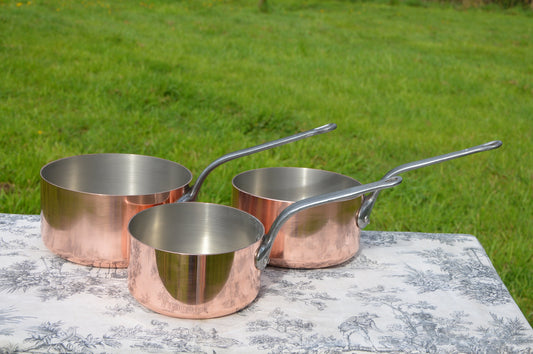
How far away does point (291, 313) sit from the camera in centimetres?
96

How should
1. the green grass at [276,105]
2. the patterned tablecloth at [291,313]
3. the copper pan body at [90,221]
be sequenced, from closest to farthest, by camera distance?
the patterned tablecloth at [291,313] < the copper pan body at [90,221] < the green grass at [276,105]

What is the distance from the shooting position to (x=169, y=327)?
895mm

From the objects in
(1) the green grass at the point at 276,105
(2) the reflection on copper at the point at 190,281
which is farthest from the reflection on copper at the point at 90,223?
(1) the green grass at the point at 276,105

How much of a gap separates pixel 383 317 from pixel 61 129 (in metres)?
2.69

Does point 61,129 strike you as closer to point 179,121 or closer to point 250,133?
point 179,121

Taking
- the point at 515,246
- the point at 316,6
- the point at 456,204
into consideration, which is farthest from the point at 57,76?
the point at 316,6

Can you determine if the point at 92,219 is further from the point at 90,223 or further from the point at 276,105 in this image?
the point at 276,105

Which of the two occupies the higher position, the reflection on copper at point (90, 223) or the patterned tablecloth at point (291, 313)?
the reflection on copper at point (90, 223)

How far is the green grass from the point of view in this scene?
277 cm

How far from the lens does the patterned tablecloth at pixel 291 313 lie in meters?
0.86

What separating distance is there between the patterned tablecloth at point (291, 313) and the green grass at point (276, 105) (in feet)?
3.89

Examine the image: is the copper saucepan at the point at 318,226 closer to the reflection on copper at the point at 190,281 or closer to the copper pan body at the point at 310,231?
the copper pan body at the point at 310,231

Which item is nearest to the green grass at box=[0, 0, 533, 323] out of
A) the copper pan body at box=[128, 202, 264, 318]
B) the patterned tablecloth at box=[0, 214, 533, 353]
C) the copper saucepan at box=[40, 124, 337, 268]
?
the patterned tablecloth at box=[0, 214, 533, 353]

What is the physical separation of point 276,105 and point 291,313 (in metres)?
3.12
